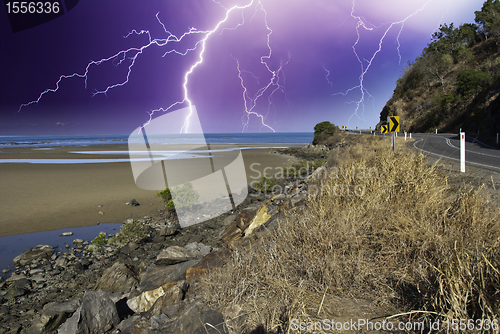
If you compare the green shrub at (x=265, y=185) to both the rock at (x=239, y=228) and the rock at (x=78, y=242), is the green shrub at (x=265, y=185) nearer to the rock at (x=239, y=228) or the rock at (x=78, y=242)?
the rock at (x=239, y=228)

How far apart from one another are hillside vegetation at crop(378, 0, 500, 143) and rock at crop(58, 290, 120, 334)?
37.8 metres

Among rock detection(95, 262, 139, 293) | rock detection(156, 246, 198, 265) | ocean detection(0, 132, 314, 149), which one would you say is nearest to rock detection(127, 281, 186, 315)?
rock detection(95, 262, 139, 293)

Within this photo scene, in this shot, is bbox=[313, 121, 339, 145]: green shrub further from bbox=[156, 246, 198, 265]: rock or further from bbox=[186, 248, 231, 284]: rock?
bbox=[186, 248, 231, 284]: rock

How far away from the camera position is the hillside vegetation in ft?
124

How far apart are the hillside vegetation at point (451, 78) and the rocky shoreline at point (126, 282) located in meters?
35.2

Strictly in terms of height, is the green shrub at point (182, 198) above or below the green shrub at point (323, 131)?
below

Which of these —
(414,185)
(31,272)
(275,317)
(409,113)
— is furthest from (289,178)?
(409,113)

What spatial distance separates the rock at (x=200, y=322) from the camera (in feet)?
8.93

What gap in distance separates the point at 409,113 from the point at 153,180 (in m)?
51.1

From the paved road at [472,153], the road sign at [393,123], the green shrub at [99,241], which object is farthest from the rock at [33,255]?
the road sign at [393,123]

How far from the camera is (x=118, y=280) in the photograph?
515cm

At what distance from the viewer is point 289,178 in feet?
51.4

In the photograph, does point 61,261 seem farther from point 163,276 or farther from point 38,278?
point 163,276

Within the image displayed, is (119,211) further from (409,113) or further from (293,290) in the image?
(409,113)
